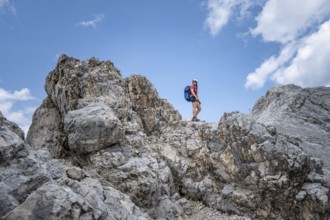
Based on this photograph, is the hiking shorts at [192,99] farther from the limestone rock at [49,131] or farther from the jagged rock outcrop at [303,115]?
the limestone rock at [49,131]

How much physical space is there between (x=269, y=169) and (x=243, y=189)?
222cm

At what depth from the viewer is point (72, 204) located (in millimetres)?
10422

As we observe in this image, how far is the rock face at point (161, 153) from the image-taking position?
18.9m

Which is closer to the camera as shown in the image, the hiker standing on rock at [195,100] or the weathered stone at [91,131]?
the weathered stone at [91,131]

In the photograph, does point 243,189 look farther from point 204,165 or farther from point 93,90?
point 93,90

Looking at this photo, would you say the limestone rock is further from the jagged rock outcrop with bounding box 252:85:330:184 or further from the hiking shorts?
the jagged rock outcrop with bounding box 252:85:330:184

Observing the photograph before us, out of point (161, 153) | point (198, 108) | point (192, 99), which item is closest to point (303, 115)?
point (198, 108)

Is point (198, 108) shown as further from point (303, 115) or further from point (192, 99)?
point (303, 115)

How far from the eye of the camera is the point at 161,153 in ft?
77.4

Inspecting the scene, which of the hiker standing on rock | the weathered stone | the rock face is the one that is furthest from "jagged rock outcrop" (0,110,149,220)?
the hiker standing on rock

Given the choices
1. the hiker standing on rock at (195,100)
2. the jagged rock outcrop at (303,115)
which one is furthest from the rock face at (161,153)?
the hiker standing on rock at (195,100)

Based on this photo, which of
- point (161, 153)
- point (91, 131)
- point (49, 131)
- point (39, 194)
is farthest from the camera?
point (49, 131)

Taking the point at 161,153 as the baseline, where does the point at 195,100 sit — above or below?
above

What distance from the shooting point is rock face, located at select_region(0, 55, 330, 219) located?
1888cm
